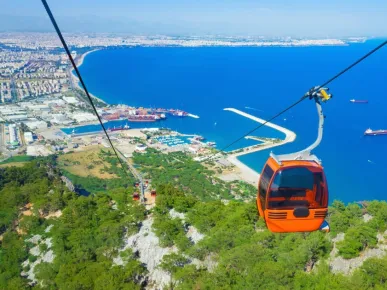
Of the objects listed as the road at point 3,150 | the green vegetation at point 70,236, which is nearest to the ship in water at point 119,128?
the road at point 3,150

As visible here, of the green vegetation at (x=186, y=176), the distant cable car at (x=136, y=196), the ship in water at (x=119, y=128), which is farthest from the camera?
the ship in water at (x=119, y=128)

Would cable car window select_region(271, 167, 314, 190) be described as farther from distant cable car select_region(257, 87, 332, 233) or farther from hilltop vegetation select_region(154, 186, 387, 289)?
hilltop vegetation select_region(154, 186, 387, 289)

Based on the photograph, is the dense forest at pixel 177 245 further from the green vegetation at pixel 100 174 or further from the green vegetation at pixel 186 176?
the green vegetation at pixel 100 174

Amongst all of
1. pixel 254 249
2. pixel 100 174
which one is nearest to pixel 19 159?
pixel 100 174

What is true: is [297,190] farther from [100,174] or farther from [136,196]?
[100,174]

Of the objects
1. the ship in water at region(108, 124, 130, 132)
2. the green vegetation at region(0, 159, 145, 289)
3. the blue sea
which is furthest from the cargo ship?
the green vegetation at region(0, 159, 145, 289)

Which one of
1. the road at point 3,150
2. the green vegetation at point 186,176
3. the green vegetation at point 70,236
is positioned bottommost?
the road at point 3,150
